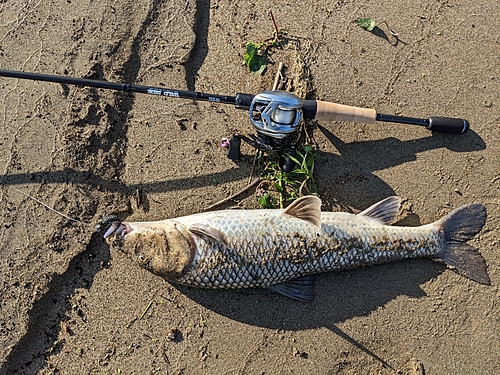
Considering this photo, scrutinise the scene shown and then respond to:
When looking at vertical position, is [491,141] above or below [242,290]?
above

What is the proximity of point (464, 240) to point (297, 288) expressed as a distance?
1.62 metres

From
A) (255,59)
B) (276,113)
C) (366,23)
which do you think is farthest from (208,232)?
(366,23)

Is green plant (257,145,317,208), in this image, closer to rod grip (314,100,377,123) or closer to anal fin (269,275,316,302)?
rod grip (314,100,377,123)

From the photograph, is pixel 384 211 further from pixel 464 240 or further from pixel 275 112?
pixel 275 112

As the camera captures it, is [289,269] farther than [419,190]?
No

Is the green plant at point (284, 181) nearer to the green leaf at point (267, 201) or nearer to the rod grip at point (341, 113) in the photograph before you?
the green leaf at point (267, 201)

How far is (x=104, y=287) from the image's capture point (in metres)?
3.50

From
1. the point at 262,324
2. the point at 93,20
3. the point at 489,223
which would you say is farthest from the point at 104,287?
the point at 489,223

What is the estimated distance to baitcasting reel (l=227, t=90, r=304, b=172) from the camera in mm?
3021

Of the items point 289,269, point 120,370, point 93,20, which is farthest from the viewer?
point 93,20

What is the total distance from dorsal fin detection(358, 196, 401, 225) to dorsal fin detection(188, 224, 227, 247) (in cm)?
128

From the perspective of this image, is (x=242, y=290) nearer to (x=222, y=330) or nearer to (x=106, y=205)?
(x=222, y=330)

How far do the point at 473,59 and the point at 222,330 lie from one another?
11.7ft

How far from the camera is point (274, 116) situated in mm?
3049
